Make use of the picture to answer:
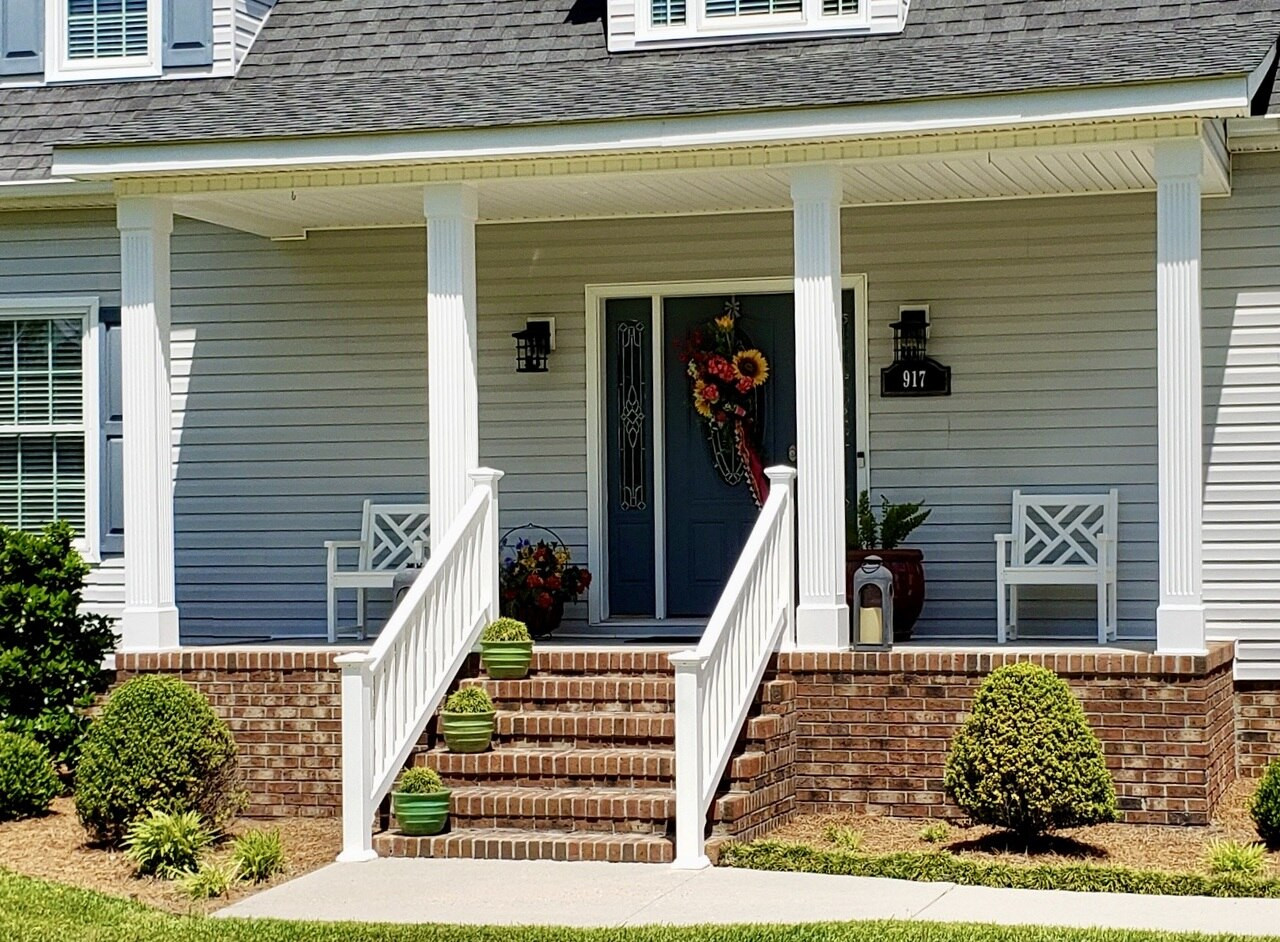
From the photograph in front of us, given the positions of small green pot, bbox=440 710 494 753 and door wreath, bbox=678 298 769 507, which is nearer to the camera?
small green pot, bbox=440 710 494 753

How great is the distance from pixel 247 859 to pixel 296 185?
4060mm

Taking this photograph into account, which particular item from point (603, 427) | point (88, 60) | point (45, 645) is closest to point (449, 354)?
point (603, 427)

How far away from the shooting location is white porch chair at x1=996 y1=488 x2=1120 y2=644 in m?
10.8

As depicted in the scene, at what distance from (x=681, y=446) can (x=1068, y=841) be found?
4.26m

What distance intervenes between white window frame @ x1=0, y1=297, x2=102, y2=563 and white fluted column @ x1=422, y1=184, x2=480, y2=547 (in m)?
3.24

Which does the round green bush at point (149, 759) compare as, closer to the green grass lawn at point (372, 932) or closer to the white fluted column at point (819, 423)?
the green grass lawn at point (372, 932)

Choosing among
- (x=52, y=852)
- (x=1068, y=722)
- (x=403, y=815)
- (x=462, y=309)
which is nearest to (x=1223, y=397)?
(x=1068, y=722)

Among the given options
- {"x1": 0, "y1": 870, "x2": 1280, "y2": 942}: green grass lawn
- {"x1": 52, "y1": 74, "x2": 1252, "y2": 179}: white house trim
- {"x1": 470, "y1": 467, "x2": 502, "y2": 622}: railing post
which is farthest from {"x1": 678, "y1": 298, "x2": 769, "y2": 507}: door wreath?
{"x1": 0, "y1": 870, "x2": 1280, "y2": 942}: green grass lawn

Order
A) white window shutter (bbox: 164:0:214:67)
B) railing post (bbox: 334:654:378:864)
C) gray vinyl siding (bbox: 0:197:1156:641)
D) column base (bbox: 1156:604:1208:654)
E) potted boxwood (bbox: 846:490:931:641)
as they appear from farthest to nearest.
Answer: white window shutter (bbox: 164:0:214:67), gray vinyl siding (bbox: 0:197:1156:641), potted boxwood (bbox: 846:490:931:641), column base (bbox: 1156:604:1208:654), railing post (bbox: 334:654:378:864)

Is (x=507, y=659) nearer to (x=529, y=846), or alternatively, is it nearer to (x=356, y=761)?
(x=356, y=761)

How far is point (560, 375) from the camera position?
40.7 feet

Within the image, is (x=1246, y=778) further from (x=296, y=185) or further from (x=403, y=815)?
(x=296, y=185)

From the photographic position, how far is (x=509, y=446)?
40.9 ft

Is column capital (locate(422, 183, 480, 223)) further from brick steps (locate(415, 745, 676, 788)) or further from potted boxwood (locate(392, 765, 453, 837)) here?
potted boxwood (locate(392, 765, 453, 837))
